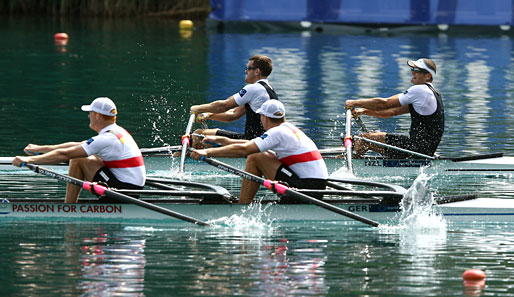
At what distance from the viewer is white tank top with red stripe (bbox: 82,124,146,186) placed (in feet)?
41.4

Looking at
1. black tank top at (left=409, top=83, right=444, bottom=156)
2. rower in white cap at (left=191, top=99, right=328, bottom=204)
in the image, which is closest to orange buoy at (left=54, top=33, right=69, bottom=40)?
black tank top at (left=409, top=83, right=444, bottom=156)

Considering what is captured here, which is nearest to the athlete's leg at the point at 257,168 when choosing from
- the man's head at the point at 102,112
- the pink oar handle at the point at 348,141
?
the man's head at the point at 102,112

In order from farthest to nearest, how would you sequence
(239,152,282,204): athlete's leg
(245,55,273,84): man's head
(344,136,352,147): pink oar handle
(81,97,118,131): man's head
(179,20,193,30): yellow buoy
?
(179,20,193,30): yellow buoy, (344,136,352,147): pink oar handle, (245,55,273,84): man's head, (239,152,282,204): athlete's leg, (81,97,118,131): man's head

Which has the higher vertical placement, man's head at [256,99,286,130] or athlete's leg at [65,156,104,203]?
man's head at [256,99,286,130]

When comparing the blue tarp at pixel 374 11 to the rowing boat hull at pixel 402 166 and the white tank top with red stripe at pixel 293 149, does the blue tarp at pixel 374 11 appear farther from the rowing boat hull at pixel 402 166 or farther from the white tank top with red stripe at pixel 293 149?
the white tank top with red stripe at pixel 293 149

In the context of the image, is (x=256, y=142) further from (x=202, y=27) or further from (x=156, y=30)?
(x=202, y=27)

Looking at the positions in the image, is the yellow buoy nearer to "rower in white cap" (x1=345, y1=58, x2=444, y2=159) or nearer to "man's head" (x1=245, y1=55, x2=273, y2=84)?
"rower in white cap" (x1=345, y1=58, x2=444, y2=159)

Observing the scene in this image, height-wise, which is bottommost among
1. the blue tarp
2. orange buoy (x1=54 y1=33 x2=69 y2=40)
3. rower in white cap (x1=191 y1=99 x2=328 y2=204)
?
orange buoy (x1=54 y1=33 x2=69 y2=40)

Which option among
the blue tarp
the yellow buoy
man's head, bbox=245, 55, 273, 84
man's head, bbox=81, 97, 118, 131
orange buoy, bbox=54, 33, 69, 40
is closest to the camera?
man's head, bbox=81, 97, 118, 131

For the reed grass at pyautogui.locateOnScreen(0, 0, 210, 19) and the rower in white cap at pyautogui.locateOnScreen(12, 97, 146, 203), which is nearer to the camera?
the rower in white cap at pyautogui.locateOnScreen(12, 97, 146, 203)

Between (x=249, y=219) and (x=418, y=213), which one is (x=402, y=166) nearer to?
(x=418, y=213)

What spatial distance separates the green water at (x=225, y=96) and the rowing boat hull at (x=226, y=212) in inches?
4.9

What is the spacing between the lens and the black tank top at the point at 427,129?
54.9ft

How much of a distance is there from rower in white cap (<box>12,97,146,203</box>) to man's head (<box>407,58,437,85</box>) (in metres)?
5.34
